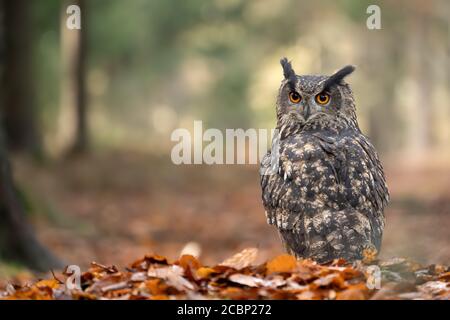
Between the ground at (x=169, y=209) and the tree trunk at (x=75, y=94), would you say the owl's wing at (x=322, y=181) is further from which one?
the tree trunk at (x=75, y=94)

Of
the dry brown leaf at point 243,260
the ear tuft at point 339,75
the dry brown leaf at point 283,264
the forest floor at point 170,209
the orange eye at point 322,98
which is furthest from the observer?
the forest floor at point 170,209

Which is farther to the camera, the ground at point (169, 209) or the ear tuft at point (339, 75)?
the ground at point (169, 209)

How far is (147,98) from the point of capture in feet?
144

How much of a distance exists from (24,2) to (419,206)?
494 inches

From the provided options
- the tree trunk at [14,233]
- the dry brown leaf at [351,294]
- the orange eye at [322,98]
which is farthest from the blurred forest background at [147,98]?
Result: the dry brown leaf at [351,294]

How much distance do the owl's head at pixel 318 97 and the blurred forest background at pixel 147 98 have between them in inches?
140

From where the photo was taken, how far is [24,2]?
1988 cm

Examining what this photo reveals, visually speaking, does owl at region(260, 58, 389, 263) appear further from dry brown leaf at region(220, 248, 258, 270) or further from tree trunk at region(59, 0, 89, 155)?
tree trunk at region(59, 0, 89, 155)

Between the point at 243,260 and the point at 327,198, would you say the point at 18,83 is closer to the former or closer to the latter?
the point at 327,198

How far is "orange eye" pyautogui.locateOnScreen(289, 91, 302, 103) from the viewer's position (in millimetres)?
5898

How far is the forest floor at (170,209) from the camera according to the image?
11.5 m

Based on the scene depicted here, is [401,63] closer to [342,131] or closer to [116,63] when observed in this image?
[116,63]

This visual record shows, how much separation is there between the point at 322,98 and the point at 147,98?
126 ft
